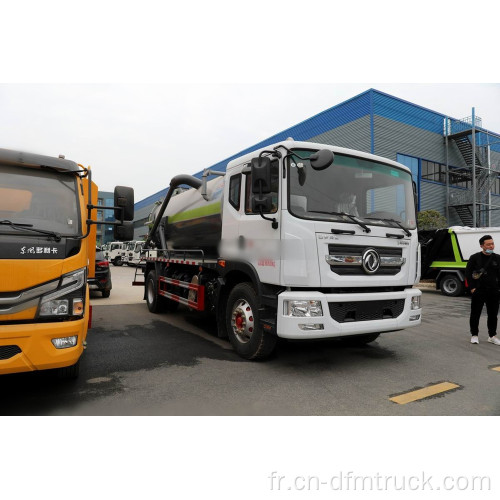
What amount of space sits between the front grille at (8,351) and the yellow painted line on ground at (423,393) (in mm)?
3534

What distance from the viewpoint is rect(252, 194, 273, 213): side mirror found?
4.46 metres

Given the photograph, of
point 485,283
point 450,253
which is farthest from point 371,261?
point 450,253

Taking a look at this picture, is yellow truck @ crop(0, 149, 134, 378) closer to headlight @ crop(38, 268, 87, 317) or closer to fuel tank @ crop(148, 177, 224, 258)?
headlight @ crop(38, 268, 87, 317)

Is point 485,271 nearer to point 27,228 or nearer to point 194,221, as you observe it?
point 194,221

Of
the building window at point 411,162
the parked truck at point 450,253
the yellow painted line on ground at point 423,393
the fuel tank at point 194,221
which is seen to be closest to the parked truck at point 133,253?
the building window at point 411,162

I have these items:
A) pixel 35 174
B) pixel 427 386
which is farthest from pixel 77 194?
pixel 427 386

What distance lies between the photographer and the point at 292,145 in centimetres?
449

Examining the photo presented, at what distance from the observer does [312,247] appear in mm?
4258

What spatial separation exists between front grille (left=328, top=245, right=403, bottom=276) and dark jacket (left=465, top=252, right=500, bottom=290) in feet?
6.41

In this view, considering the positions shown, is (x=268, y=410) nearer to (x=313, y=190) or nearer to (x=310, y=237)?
(x=310, y=237)

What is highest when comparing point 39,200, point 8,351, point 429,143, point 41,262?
point 429,143

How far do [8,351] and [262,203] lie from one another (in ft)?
9.37

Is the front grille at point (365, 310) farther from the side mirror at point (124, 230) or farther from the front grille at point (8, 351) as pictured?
the front grille at point (8, 351)

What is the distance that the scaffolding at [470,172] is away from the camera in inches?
986
